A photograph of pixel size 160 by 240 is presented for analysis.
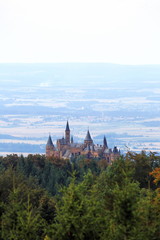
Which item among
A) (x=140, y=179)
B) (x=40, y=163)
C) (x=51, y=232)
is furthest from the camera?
(x=40, y=163)

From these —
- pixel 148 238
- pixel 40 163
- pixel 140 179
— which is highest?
pixel 40 163

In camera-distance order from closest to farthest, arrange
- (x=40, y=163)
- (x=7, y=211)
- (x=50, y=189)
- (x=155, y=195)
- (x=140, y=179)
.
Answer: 1. (x=7, y=211)
2. (x=155, y=195)
3. (x=140, y=179)
4. (x=50, y=189)
5. (x=40, y=163)

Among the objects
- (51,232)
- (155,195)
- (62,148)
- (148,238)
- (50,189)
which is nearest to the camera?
(148,238)

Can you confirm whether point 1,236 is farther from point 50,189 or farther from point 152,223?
point 50,189

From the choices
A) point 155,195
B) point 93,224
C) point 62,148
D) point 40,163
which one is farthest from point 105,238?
point 62,148

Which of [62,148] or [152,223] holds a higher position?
[62,148]

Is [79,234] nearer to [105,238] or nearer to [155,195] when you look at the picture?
[105,238]

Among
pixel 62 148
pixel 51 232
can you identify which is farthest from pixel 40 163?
pixel 51 232

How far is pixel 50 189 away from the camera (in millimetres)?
68875

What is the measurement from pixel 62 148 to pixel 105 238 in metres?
116

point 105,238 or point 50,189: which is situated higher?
point 50,189

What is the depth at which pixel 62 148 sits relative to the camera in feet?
461

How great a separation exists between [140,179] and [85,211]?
975 inches

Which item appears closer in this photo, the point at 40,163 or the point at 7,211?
the point at 7,211
